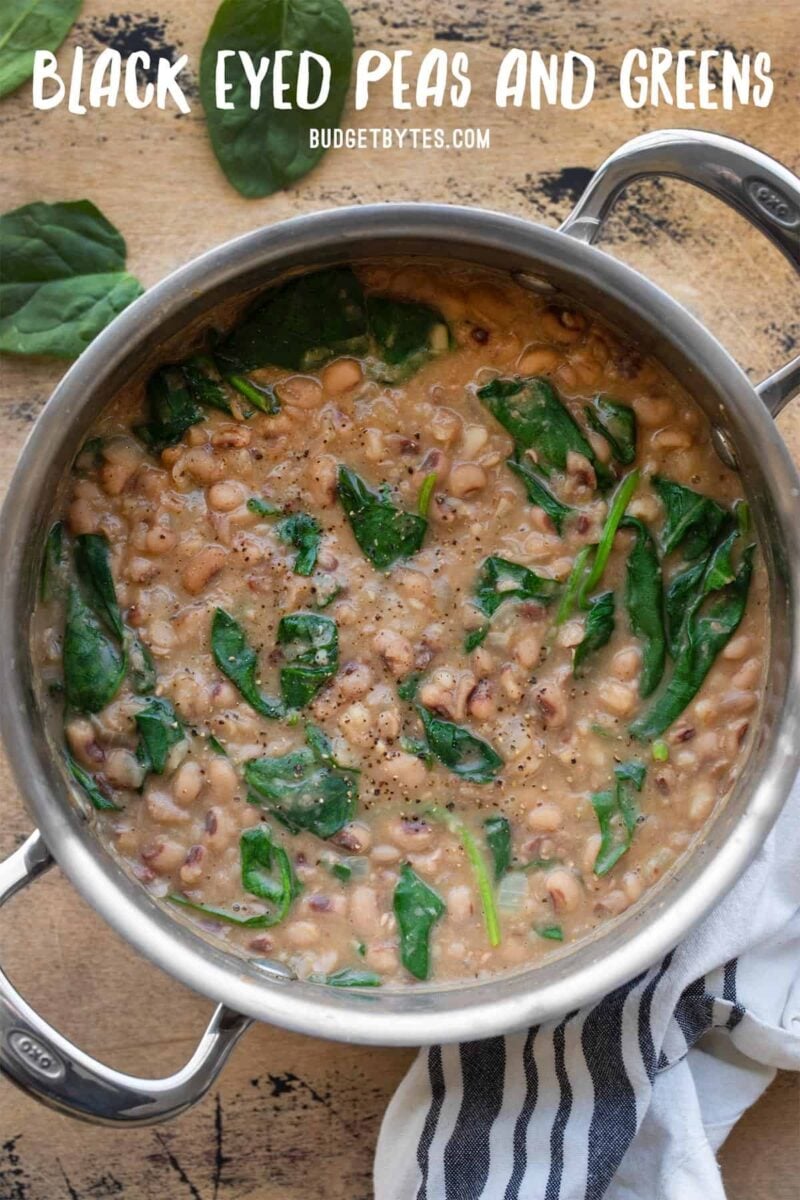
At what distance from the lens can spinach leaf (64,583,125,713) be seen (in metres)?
2.15

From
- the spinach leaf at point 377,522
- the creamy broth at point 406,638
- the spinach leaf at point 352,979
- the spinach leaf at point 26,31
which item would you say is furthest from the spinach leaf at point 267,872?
the spinach leaf at point 26,31

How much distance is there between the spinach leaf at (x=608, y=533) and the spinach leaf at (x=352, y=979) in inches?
26.5

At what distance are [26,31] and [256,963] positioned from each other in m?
1.59

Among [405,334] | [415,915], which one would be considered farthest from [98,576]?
[415,915]

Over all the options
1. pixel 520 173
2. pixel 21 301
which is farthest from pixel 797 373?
pixel 21 301

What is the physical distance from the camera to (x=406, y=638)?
218cm

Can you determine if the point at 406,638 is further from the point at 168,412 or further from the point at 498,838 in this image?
the point at 168,412

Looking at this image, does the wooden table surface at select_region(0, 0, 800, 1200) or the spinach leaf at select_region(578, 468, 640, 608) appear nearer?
the spinach leaf at select_region(578, 468, 640, 608)

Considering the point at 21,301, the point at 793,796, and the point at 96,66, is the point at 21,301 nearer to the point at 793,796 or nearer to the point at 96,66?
the point at 96,66

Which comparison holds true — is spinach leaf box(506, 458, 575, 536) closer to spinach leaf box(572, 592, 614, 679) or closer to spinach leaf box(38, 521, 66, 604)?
spinach leaf box(572, 592, 614, 679)

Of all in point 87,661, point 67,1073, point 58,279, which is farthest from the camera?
point 58,279

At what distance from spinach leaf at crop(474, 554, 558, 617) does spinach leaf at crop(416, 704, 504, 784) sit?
0.19 m

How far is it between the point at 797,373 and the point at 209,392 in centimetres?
90

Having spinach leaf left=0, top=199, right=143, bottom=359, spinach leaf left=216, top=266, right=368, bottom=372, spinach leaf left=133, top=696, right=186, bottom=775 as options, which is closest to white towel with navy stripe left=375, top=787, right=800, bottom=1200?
spinach leaf left=133, top=696, right=186, bottom=775
